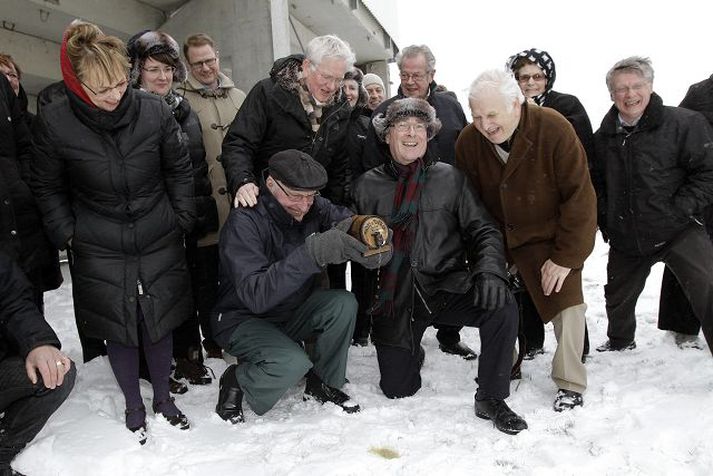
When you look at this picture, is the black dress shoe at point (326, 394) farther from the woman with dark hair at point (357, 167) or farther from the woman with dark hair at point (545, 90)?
the woman with dark hair at point (545, 90)

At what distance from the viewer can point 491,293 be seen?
111 inches

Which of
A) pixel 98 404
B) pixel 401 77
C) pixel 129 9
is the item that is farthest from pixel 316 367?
pixel 129 9

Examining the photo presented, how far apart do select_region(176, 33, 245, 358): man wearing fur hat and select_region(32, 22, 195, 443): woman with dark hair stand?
74 centimetres

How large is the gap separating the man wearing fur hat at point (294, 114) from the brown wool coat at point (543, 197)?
2.82ft

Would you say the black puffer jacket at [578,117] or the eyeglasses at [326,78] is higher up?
the eyeglasses at [326,78]

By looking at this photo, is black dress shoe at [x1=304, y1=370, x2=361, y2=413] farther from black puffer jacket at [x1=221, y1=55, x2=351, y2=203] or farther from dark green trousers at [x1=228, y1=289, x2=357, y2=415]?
black puffer jacket at [x1=221, y1=55, x2=351, y2=203]

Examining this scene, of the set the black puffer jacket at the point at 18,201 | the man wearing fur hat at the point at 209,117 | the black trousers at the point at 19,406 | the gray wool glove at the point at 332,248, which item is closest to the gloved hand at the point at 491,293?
the gray wool glove at the point at 332,248

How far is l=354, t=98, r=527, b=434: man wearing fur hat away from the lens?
303 centimetres

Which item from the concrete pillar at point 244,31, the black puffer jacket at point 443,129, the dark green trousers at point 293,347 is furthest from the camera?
the concrete pillar at point 244,31

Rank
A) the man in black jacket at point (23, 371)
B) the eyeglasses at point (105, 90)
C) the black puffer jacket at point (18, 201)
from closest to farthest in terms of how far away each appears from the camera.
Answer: the man in black jacket at point (23, 371) < the eyeglasses at point (105, 90) < the black puffer jacket at point (18, 201)

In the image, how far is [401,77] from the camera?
3910mm

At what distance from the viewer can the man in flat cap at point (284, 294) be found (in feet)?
8.78

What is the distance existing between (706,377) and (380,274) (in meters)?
1.92

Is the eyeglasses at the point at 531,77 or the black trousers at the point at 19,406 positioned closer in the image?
the black trousers at the point at 19,406
